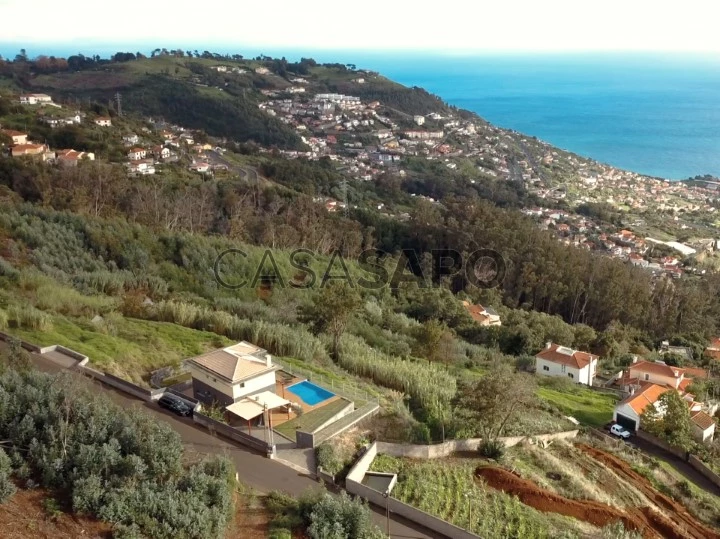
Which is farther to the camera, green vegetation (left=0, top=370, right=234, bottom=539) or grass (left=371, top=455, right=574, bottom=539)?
grass (left=371, top=455, right=574, bottom=539)

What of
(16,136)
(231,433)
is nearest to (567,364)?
(231,433)

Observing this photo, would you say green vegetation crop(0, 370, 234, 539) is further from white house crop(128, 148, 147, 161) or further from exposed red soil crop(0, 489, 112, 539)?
white house crop(128, 148, 147, 161)

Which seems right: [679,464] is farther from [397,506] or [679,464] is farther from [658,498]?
[397,506]

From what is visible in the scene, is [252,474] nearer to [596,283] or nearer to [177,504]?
[177,504]

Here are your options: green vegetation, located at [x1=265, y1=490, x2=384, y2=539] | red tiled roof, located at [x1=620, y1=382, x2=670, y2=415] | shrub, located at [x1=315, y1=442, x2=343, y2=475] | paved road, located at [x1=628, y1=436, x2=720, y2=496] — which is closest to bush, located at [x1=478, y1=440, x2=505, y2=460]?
shrub, located at [x1=315, y1=442, x2=343, y2=475]

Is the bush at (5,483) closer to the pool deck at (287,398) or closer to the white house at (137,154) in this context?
the pool deck at (287,398)

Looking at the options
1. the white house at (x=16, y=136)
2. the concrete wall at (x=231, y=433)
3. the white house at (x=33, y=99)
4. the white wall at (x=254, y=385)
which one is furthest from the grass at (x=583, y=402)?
the white house at (x=33, y=99)

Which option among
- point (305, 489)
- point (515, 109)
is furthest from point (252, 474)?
point (515, 109)

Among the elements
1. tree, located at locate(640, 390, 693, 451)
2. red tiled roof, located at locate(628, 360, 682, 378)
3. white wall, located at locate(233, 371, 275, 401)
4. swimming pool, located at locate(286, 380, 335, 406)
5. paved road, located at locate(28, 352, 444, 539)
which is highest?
white wall, located at locate(233, 371, 275, 401)
